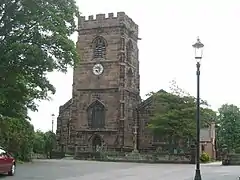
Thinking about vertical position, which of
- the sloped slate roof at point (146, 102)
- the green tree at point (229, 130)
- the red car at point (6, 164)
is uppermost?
the sloped slate roof at point (146, 102)

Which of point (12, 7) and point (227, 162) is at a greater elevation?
point (12, 7)

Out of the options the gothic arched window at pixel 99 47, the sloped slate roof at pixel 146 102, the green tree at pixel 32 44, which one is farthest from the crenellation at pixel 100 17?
the green tree at pixel 32 44

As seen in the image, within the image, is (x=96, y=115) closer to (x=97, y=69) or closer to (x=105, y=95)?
(x=105, y=95)

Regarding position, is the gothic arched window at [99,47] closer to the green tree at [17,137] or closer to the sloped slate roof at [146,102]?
the sloped slate roof at [146,102]

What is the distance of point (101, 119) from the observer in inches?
2584

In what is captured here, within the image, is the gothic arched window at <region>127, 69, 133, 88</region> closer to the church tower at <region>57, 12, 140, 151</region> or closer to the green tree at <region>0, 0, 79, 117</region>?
the church tower at <region>57, 12, 140, 151</region>

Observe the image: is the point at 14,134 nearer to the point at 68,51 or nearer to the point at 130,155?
the point at 68,51

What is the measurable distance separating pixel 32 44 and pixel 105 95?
38.9 m

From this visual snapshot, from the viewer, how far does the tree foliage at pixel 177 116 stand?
180ft

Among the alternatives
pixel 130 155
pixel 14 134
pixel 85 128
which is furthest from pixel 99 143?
pixel 14 134

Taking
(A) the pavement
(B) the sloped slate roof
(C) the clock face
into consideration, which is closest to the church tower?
(C) the clock face

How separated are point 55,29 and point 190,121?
1193 inches

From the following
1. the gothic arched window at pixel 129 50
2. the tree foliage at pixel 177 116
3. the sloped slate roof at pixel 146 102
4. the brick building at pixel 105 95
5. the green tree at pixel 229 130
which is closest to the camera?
the tree foliage at pixel 177 116

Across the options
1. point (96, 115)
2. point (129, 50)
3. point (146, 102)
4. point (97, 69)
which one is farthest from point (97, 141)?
point (129, 50)
